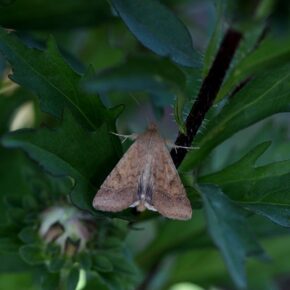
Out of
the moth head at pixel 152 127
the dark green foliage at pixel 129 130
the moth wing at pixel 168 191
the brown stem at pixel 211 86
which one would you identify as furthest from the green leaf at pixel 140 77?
the moth head at pixel 152 127

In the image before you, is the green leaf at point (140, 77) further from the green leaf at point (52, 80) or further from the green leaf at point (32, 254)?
the green leaf at point (32, 254)

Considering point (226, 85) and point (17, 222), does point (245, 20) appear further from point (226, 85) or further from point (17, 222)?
point (17, 222)

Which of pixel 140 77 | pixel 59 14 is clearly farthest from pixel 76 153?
pixel 59 14

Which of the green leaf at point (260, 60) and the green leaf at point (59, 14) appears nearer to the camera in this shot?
the green leaf at point (260, 60)

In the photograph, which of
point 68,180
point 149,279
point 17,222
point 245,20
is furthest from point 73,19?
point 149,279

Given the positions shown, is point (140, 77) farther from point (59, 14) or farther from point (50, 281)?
point (59, 14)

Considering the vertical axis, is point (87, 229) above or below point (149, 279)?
above
